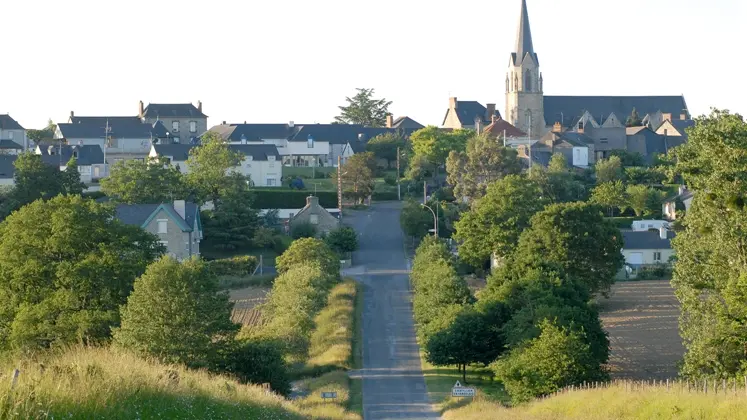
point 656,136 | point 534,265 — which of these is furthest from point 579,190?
point 534,265

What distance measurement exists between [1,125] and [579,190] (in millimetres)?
61415

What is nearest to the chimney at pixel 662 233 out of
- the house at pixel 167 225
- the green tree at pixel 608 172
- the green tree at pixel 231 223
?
the green tree at pixel 608 172

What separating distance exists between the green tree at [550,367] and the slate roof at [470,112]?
95.9m

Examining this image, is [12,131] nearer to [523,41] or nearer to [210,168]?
[210,168]

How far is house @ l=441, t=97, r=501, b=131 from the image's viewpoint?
431ft

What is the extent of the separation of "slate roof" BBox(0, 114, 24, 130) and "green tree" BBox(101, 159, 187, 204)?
46611 millimetres

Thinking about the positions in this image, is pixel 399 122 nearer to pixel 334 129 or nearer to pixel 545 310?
pixel 334 129

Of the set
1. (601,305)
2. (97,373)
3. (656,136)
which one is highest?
(656,136)

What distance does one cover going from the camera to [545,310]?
125 ft

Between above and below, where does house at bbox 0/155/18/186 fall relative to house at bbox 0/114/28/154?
below

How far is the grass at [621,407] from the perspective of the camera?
23156 millimetres

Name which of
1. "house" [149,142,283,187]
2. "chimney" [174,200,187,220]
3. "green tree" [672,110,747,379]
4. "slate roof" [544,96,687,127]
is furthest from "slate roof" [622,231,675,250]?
"slate roof" [544,96,687,127]

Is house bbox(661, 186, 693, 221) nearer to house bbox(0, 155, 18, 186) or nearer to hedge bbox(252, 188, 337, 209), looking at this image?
hedge bbox(252, 188, 337, 209)

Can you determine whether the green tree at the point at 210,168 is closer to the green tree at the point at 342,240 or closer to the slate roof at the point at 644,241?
the green tree at the point at 342,240
